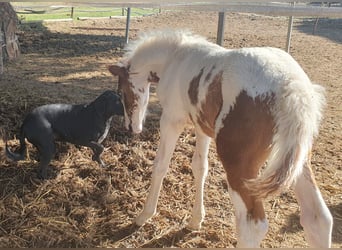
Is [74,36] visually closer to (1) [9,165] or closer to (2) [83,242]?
(1) [9,165]

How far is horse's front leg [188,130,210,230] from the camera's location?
333cm

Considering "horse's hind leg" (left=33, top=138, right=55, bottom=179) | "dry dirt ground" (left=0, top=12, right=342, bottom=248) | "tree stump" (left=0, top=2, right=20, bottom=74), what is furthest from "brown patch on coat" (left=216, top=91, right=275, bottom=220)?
"tree stump" (left=0, top=2, right=20, bottom=74)

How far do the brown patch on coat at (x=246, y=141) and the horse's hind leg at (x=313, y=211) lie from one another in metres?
0.41

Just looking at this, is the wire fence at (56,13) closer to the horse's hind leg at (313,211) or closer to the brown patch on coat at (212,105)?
the brown patch on coat at (212,105)

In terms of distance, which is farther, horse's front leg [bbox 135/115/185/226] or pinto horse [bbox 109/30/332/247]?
horse's front leg [bbox 135/115/185/226]

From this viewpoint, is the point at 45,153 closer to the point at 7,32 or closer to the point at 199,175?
the point at 199,175

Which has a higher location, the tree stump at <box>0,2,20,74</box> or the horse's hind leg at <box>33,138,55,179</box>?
the tree stump at <box>0,2,20,74</box>

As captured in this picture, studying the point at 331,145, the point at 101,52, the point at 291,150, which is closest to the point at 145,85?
the point at 291,150

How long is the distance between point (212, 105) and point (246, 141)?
0.40 metres

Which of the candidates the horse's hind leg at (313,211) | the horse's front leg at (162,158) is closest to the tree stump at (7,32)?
the horse's front leg at (162,158)

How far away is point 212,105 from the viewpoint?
255cm

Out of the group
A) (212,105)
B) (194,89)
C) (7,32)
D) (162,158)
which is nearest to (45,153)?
(162,158)

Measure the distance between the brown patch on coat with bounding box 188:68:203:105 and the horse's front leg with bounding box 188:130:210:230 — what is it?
2.11ft

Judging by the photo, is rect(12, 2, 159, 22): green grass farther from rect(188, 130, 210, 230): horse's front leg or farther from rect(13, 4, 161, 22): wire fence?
rect(188, 130, 210, 230): horse's front leg
